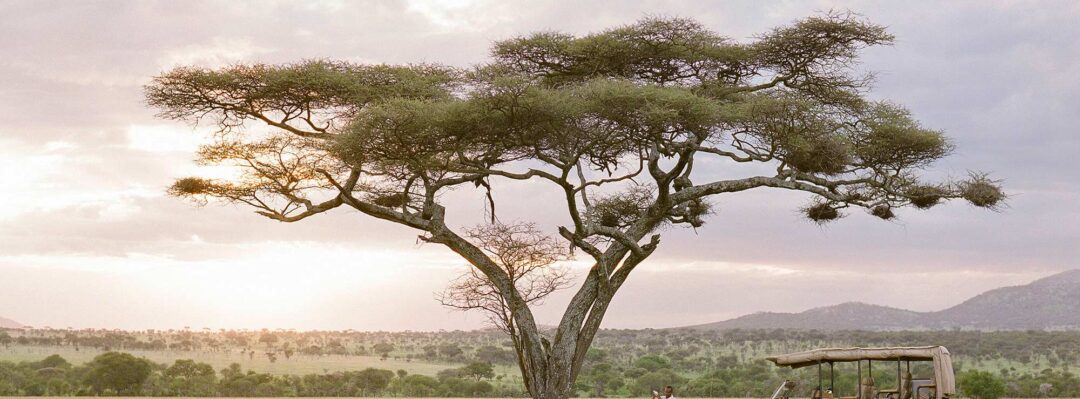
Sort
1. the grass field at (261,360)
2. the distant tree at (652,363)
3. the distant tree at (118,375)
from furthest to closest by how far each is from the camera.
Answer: the grass field at (261,360), the distant tree at (652,363), the distant tree at (118,375)

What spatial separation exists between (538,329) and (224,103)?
890 cm

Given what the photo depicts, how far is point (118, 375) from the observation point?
48.5 metres

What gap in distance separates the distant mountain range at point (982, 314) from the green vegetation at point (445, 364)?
48794 millimetres

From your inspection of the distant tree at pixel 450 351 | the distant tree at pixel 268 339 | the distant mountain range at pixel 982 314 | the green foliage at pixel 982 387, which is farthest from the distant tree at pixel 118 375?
the distant mountain range at pixel 982 314

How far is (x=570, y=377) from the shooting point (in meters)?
26.1

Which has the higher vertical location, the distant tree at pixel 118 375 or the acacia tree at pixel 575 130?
the acacia tree at pixel 575 130

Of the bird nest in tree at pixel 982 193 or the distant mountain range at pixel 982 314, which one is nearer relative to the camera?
the bird nest in tree at pixel 982 193

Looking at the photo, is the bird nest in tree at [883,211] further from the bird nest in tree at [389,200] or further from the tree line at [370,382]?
the tree line at [370,382]

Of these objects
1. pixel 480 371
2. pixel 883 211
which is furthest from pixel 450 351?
pixel 883 211

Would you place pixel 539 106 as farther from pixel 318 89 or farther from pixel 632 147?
pixel 318 89

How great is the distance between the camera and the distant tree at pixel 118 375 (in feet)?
159

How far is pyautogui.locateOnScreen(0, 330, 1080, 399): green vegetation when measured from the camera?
48.8m

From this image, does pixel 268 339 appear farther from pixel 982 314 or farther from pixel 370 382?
pixel 982 314

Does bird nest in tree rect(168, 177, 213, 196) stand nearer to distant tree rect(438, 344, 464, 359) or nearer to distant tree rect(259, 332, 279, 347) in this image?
distant tree rect(438, 344, 464, 359)
